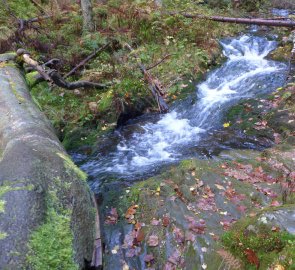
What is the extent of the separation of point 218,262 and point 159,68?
24.2ft

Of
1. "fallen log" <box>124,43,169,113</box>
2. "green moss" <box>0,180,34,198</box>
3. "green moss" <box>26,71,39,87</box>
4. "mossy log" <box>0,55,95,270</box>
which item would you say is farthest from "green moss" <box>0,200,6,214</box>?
"fallen log" <box>124,43,169,113</box>

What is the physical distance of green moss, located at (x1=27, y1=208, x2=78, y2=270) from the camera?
282cm

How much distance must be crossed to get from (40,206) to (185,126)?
5.12m

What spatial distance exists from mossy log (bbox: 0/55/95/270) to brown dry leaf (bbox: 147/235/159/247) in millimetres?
790

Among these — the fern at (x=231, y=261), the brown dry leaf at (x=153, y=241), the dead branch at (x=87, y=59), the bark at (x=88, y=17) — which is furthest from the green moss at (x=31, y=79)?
the fern at (x=231, y=261)

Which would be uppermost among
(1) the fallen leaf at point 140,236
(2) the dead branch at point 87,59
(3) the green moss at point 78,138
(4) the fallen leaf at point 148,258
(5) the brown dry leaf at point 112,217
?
(2) the dead branch at point 87,59

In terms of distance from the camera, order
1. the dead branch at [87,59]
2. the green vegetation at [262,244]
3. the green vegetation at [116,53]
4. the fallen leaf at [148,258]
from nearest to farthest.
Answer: the green vegetation at [262,244] < the fallen leaf at [148,258] < the green vegetation at [116,53] < the dead branch at [87,59]

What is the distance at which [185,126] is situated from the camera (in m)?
7.71

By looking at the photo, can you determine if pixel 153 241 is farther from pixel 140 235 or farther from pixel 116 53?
pixel 116 53

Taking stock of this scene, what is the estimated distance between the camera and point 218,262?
10.6 feet

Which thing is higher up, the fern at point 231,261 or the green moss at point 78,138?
the fern at point 231,261

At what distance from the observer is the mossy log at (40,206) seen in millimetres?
2830

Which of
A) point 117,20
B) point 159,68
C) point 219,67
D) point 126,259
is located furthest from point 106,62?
point 126,259

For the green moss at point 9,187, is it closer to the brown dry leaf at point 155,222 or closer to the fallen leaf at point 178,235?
the brown dry leaf at point 155,222
